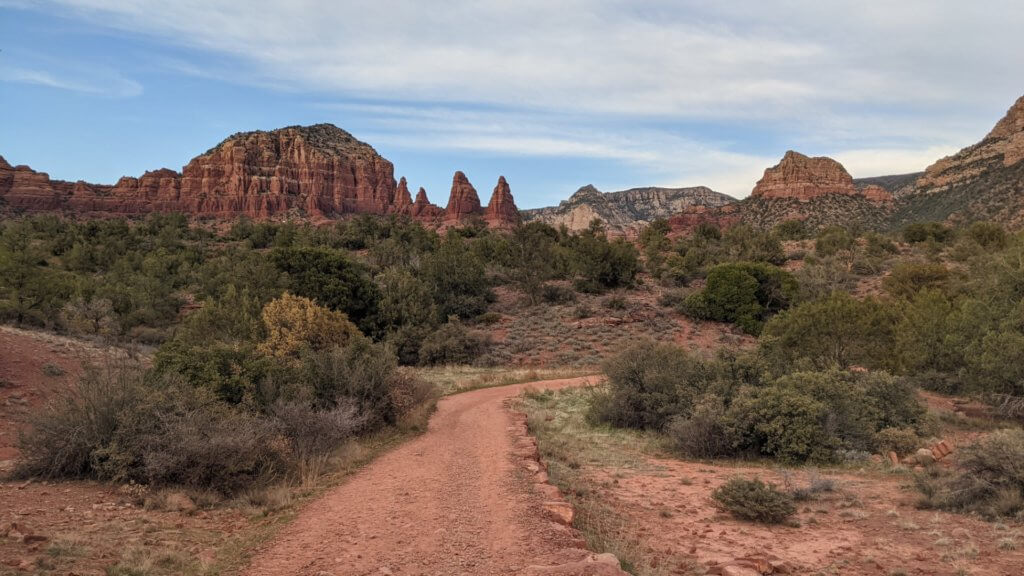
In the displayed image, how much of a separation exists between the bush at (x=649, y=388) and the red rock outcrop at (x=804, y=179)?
91993mm

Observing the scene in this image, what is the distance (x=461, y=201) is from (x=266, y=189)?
39.8m

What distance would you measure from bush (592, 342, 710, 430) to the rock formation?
340ft

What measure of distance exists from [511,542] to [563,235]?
54690 millimetres

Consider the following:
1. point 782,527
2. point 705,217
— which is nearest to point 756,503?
point 782,527

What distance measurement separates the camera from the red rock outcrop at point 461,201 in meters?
121

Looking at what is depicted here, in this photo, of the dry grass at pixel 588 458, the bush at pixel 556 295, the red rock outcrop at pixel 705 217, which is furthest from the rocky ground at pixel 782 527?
the red rock outcrop at pixel 705 217

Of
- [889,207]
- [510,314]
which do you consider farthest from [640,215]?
[510,314]

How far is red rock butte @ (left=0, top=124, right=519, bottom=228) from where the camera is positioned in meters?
110

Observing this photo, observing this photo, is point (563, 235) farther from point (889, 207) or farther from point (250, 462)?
point (889, 207)

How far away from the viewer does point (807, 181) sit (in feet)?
325

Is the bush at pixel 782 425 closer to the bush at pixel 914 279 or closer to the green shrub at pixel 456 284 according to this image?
the bush at pixel 914 279

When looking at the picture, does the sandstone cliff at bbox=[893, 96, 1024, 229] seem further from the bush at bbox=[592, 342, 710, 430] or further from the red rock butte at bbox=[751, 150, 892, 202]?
the bush at bbox=[592, 342, 710, 430]

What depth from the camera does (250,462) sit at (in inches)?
366

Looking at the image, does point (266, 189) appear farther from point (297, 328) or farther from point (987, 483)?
point (987, 483)
